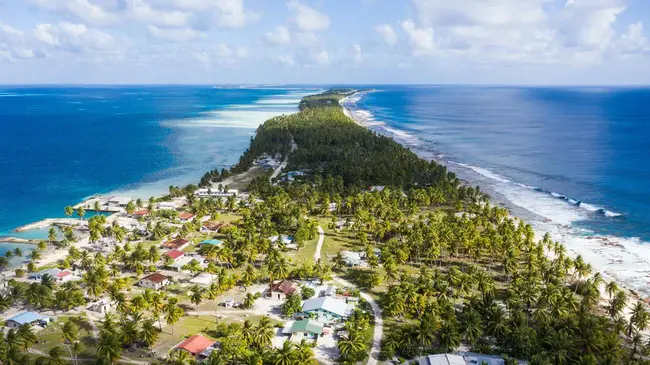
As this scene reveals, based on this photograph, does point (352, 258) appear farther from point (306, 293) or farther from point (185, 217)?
point (185, 217)

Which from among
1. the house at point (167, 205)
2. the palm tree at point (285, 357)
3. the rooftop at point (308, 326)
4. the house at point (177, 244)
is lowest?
the rooftop at point (308, 326)

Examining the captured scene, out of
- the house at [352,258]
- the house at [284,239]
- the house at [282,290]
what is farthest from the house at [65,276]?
the house at [352,258]

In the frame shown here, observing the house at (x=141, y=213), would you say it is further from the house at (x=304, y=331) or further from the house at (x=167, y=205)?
the house at (x=304, y=331)

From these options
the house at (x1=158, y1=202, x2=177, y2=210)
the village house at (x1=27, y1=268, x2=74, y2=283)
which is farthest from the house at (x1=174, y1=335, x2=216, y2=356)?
the house at (x1=158, y1=202, x2=177, y2=210)

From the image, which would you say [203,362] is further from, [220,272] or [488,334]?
[488,334]

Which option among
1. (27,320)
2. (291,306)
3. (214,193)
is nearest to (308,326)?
(291,306)

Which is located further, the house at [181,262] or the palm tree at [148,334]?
the house at [181,262]

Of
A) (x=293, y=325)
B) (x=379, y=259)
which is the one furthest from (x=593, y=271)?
(x=293, y=325)
